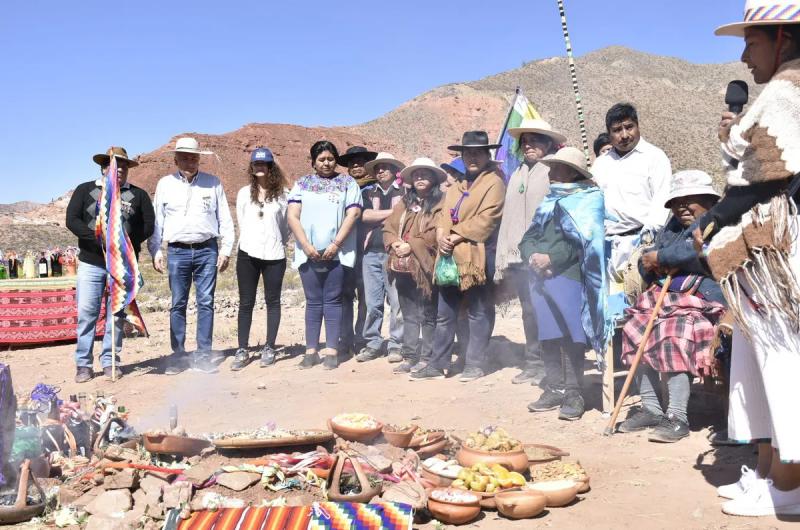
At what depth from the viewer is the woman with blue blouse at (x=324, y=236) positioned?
764 cm

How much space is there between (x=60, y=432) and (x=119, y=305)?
2.84 meters

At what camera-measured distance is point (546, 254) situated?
5.65m

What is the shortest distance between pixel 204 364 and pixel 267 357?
66 cm

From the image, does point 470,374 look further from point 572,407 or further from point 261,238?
point 261,238

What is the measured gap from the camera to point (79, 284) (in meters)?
7.50

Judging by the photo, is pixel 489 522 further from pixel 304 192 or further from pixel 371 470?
pixel 304 192

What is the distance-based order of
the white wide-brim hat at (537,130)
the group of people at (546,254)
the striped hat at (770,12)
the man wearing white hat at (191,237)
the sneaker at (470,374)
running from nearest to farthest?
the striped hat at (770,12) < the group of people at (546,254) < the white wide-brim hat at (537,130) < the sneaker at (470,374) < the man wearing white hat at (191,237)

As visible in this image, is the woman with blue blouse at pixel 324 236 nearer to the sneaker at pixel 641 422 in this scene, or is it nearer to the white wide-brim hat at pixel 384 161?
the white wide-brim hat at pixel 384 161

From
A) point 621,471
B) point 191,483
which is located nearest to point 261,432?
point 191,483

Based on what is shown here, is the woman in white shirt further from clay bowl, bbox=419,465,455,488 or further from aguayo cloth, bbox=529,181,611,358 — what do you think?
clay bowl, bbox=419,465,455,488

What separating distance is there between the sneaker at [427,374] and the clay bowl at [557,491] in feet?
10.6

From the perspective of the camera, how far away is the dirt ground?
3764 mm

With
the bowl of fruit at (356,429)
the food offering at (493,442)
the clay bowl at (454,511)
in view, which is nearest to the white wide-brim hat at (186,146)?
the bowl of fruit at (356,429)

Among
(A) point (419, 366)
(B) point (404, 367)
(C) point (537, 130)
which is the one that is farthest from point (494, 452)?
(B) point (404, 367)
